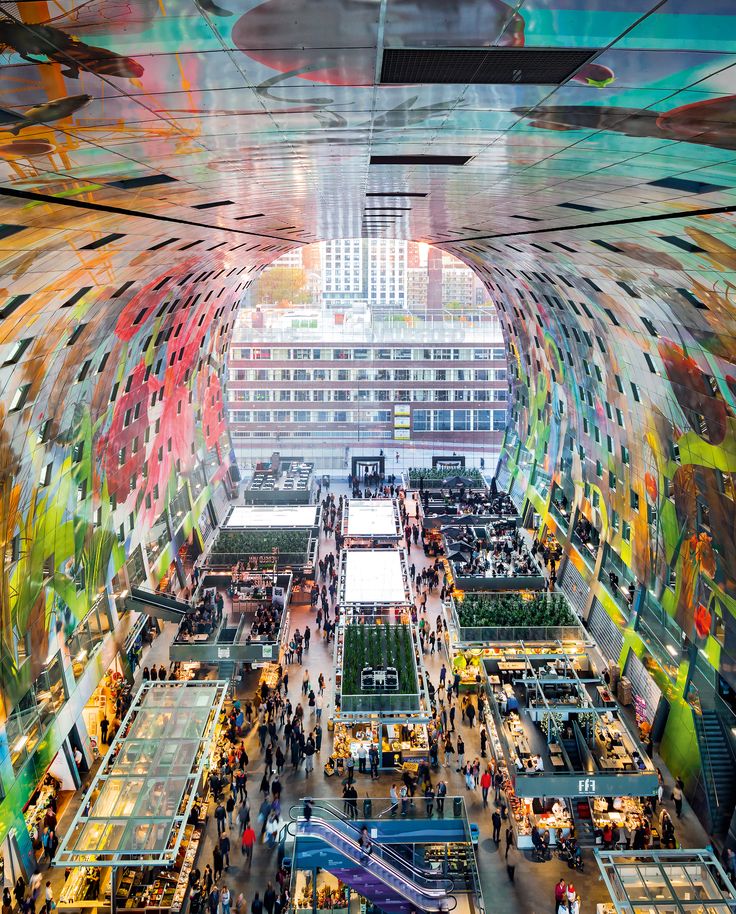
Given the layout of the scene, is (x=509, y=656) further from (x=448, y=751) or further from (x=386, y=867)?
(x=386, y=867)

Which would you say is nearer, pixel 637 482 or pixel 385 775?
pixel 385 775

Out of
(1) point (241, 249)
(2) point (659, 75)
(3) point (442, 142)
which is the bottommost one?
(2) point (659, 75)

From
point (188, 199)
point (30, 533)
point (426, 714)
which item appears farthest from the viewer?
point (426, 714)

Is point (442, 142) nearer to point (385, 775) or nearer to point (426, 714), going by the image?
point (426, 714)

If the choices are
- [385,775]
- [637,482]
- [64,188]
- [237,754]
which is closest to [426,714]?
[385,775]

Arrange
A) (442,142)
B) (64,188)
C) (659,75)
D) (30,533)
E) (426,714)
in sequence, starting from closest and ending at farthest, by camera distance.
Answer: (659,75) < (64,188) < (442,142) < (30,533) < (426,714)

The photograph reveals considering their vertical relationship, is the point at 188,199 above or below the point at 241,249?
below

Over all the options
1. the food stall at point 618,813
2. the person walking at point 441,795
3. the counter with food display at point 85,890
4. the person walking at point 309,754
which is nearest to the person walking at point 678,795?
the food stall at point 618,813

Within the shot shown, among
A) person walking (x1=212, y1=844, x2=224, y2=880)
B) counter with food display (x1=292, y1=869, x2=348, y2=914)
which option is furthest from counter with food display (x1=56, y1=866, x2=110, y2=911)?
counter with food display (x1=292, y1=869, x2=348, y2=914)
